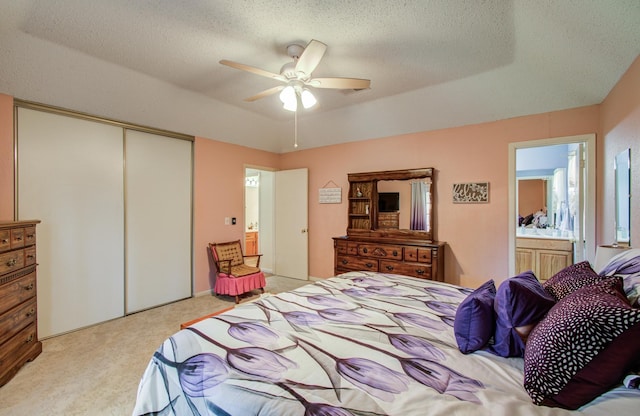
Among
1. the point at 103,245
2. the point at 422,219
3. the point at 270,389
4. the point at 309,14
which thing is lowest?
the point at 270,389

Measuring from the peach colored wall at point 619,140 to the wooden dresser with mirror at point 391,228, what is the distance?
1562 mm

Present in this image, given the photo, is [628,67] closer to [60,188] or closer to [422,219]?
[422,219]

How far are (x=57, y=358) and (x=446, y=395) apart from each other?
3216 millimetres

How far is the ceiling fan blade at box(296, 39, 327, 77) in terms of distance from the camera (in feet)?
6.25

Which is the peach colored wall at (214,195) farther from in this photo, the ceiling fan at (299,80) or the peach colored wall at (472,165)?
the ceiling fan at (299,80)

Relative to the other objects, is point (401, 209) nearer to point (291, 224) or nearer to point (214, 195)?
point (291, 224)

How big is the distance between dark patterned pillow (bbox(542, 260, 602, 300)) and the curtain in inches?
90.3

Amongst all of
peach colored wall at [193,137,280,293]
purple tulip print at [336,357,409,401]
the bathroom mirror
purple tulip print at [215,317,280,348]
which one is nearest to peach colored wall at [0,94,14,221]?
peach colored wall at [193,137,280,293]

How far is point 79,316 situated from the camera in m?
3.01

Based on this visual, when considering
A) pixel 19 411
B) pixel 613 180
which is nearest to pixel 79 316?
pixel 19 411

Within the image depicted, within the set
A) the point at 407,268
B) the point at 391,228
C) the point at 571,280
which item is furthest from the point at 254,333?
the point at 391,228

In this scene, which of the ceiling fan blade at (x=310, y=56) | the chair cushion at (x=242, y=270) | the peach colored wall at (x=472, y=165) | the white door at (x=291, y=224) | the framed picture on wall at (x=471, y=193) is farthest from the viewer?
the white door at (x=291, y=224)

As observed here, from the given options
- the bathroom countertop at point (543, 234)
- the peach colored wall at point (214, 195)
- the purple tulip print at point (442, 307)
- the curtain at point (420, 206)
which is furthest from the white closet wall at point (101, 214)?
the bathroom countertop at point (543, 234)

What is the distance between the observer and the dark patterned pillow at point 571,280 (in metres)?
1.28
